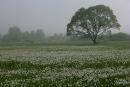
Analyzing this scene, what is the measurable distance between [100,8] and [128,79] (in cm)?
8476

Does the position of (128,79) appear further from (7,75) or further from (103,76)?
(7,75)

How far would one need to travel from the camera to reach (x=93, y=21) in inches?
4053

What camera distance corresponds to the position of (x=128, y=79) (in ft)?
64.0

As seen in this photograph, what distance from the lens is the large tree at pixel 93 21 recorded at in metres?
102

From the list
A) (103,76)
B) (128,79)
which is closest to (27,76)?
(103,76)

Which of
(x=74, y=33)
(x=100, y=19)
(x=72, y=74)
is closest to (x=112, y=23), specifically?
(x=100, y=19)

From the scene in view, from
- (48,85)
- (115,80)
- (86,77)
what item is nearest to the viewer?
(48,85)

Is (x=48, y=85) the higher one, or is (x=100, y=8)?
(x=100, y=8)

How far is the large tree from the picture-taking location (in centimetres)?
10244

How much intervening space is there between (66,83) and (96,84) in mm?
1714

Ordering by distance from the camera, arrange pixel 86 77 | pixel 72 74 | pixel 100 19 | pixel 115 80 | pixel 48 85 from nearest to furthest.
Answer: pixel 48 85 < pixel 115 80 < pixel 86 77 < pixel 72 74 < pixel 100 19

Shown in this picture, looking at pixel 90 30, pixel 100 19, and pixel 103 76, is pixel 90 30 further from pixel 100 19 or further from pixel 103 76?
pixel 103 76

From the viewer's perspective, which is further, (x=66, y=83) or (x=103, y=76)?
(x=103, y=76)

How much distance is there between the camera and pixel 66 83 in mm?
Answer: 18656
